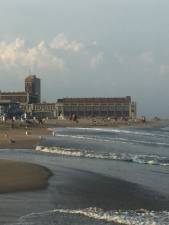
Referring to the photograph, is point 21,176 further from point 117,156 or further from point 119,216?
point 117,156

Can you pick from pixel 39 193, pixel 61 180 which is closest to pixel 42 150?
pixel 61 180

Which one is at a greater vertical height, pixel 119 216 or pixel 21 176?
pixel 21 176

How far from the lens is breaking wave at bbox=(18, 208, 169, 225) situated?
11250 millimetres

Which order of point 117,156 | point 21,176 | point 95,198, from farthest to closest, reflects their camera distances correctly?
point 117,156
point 21,176
point 95,198

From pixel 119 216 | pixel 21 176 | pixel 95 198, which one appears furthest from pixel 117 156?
pixel 119 216

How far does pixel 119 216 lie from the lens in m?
11.7

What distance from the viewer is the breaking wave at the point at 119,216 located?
11250 millimetres

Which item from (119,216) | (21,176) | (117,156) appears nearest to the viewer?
(119,216)

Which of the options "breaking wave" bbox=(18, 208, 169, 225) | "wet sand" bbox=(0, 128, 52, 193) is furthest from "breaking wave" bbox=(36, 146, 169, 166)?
"breaking wave" bbox=(18, 208, 169, 225)

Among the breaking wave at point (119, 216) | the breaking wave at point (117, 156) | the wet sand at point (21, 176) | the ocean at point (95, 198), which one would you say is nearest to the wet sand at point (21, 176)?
the wet sand at point (21, 176)

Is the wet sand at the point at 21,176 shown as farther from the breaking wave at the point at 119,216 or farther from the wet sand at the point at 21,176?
the breaking wave at the point at 119,216

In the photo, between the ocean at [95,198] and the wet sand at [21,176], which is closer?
the ocean at [95,198]

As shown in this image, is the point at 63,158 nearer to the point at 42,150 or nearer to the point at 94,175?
the point at 42,150

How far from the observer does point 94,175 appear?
63.5ft
